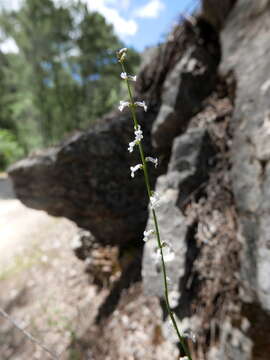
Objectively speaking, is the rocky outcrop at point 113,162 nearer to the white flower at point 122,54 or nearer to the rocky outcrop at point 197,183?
the rocky outcrop at point 197,183

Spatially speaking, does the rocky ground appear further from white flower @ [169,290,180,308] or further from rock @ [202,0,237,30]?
rock @ [202,0,237,30]

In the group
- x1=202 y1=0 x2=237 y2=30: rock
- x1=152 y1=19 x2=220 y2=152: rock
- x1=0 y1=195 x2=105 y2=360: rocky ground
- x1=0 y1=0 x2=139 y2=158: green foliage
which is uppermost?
x1=0 y1=0 x2=139 y2=158: green foliage

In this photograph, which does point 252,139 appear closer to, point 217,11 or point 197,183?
point 197,183

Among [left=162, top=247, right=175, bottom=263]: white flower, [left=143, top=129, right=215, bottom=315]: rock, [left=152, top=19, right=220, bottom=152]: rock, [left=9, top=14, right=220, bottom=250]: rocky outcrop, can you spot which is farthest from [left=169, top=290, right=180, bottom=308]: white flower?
[left=152, top=19, right=220, bottom=152]: rock

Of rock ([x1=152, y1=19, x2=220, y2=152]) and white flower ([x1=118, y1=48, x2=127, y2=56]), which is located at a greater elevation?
rock ([x1=152, y1=19, x2=220, y2=152])

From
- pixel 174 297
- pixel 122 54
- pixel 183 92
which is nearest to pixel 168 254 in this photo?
pixel 122 54

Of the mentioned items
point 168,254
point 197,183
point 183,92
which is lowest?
point 168,254
